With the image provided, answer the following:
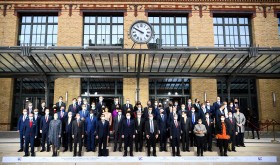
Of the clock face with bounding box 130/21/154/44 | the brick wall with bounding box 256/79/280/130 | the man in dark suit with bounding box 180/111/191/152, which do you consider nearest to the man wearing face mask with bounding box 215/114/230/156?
the man in dark suit with bounding box 180/111/191/152

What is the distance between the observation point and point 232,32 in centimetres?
1900

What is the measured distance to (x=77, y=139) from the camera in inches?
433

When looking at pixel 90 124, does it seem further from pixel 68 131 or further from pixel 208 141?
pixel 208 141

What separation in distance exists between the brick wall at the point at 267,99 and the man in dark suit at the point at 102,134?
1144cm

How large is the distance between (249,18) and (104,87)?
37.4 ft

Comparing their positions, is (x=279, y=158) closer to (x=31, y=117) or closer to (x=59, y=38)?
(x=31, y=117)

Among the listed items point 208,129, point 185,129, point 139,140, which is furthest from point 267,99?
point 139,140

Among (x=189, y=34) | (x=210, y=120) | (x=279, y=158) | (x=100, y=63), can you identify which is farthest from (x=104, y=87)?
(x=279, y=158)

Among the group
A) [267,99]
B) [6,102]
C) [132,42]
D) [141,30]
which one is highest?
[132,42]

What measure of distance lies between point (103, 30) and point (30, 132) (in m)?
9.86

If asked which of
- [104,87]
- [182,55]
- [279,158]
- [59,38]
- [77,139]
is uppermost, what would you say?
[59,38]

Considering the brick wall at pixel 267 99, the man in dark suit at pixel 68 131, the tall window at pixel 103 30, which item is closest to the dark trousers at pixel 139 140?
the man in dark suit at pixel 68 131

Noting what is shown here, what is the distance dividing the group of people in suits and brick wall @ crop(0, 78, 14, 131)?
6.49 m

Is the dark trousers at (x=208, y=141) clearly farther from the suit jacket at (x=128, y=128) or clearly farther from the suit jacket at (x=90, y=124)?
the suit jacket at (x=90, y=124)
